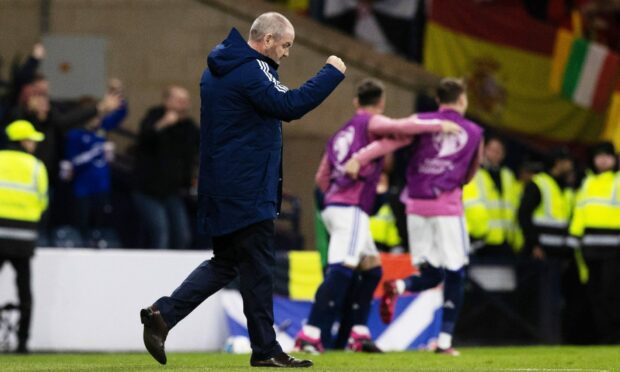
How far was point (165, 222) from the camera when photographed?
1811 cm

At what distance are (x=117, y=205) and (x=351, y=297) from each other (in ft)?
18.2

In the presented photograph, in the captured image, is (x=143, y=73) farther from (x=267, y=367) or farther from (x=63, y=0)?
(x=267, y=367)

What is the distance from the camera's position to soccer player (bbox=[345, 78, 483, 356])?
539 inches

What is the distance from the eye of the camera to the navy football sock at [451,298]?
13.7m

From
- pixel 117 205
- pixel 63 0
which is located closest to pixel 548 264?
pixel 117 205

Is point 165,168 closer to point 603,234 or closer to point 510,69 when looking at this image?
point 603,234

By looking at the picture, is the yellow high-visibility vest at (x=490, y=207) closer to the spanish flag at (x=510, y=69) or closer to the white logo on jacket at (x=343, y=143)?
the spanish flag at (x=510, y=69)

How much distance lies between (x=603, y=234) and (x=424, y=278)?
166 inches

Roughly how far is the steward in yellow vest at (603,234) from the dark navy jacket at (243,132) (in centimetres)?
762

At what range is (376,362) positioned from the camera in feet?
40.5

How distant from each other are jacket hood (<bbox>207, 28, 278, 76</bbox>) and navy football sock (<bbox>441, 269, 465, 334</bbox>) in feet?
12.4

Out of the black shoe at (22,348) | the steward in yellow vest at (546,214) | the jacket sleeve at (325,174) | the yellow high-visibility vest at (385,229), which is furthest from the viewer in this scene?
the steward in yellow vest at (546,214)

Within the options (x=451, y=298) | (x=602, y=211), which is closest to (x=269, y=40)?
(x=451, y=298)

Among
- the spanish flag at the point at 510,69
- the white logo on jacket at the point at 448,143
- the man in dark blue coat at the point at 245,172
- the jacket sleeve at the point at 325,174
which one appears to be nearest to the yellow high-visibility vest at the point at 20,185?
the jacket sleeve at the point at 325,174
